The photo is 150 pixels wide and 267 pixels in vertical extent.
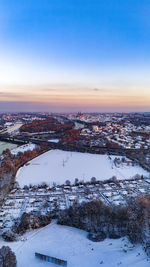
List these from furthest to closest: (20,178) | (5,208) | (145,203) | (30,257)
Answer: (20,178) < (5,208) < (145,203) < (30,257)

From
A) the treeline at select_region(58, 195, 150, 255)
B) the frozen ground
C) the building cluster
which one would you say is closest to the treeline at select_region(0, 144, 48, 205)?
the building cluster

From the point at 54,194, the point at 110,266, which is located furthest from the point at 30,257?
the point at 54,194

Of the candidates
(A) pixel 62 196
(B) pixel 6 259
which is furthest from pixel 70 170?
(B) pixel 6 259

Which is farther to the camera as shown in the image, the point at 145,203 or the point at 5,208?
the point at 5,208

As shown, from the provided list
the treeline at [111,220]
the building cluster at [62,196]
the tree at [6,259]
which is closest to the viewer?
the tree at [6,259]

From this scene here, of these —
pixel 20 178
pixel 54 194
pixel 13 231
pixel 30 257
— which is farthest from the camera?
Answer: pixel 20 178

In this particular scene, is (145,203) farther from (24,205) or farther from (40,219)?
(24,205)

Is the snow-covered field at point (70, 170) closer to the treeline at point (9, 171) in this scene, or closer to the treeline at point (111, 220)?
the treeline at point (9, 171)

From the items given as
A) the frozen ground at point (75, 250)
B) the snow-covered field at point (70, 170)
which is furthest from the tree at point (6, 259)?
the snow-covered field at point (70, 170)
